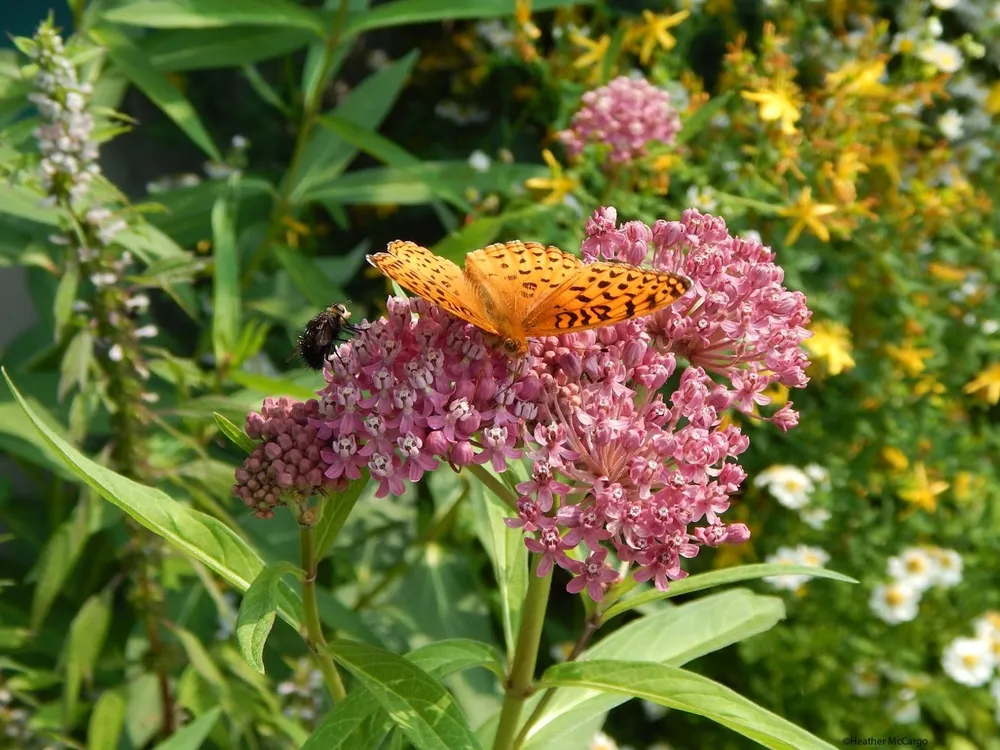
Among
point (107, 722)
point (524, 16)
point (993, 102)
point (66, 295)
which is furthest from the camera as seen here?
point (993, 102)

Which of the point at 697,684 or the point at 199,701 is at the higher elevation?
the point at 697,684

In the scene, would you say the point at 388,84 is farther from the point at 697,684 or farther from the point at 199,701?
the point at 697,684

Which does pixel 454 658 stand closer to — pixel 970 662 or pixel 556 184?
pixel 556 184

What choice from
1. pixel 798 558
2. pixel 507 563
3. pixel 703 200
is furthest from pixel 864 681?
pixel 507 563

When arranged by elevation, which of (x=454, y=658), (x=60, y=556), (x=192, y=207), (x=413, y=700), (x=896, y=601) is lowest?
(x=896, y=601)

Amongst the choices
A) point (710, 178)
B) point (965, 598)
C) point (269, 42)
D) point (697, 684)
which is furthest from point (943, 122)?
point (697, 684)

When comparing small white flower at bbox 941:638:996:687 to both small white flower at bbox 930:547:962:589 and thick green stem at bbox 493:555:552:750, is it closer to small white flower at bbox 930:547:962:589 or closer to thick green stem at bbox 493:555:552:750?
small white flower at bbox 930:547:962:589
